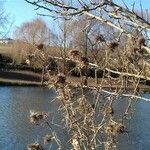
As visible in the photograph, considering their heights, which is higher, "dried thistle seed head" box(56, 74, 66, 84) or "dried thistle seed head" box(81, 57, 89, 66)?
"dried thistle seed head" box(81, 57, 89, 66)

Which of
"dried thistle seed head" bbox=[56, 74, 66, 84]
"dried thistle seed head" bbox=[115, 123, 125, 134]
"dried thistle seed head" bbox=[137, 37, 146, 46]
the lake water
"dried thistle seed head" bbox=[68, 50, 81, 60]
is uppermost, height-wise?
"dried thistle seed head" bbox=[137, 37, 146, 46]

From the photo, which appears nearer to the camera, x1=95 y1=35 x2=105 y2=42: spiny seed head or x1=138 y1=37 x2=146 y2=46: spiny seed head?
x1=138 y1=37 x2=146 y2=46: spiny seed head

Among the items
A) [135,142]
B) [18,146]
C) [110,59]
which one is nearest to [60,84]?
[110,59]

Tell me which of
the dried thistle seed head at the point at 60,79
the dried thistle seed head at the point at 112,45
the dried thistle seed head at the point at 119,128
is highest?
the dried thistle seed head at the point at 112,45

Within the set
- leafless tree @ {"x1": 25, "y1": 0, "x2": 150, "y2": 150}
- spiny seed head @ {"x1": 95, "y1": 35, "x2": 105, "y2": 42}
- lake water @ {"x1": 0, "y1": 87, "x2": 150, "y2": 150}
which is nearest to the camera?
leafless tree @ {"x1": 25, "y1": 0, "x2": 150, "y2": 150}

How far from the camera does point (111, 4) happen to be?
2023 mm

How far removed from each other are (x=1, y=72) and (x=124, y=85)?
4086 centimetres

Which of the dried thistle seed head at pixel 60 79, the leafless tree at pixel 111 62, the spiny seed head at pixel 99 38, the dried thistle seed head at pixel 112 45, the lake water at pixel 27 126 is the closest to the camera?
the leafless tree at pixel 111 62

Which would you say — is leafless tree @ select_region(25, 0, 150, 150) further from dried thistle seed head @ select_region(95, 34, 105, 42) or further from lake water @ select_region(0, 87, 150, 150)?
lake water @ select_region(0, 87, 150, 150)

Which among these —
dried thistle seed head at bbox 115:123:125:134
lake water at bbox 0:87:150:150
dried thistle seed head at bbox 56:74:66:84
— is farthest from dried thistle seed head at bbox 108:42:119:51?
lake water at bbox 0:87:150:150

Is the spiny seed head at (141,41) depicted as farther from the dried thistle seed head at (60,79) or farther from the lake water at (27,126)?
the lake water at (27,126)

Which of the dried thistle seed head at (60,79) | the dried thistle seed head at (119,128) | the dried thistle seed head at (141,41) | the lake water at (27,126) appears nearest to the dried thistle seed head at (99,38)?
the dried thistle seed head at (60,79)

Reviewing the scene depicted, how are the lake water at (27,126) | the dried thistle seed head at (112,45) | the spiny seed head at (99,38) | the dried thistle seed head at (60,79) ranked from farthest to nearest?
the lake water at (27,126), the dried thistle seed head at (60,79), the spiny seed head at (99,38), the dried thistle seed head at (112,45)

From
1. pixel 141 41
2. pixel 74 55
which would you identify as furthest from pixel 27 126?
pixel 141 41
